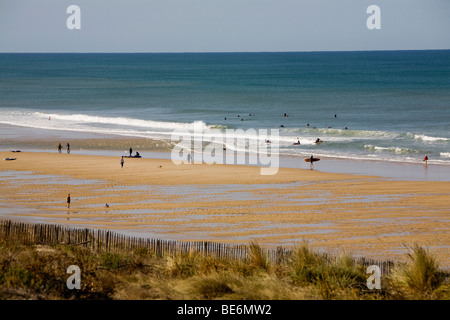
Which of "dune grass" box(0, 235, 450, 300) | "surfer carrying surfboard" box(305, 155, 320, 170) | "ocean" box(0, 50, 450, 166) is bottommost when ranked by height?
"dune grass" box(0, 235, 450, 300)

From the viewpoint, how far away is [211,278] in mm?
12422

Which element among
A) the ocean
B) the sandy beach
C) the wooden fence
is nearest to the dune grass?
the wooden fence

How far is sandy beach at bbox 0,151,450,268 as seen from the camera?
21.8m

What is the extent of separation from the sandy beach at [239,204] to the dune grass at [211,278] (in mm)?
3935

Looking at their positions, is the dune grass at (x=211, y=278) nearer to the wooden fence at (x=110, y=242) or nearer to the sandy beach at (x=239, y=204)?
the wooden fence at (x=110, y=242)

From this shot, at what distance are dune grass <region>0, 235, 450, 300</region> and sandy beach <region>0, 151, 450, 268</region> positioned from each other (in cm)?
393

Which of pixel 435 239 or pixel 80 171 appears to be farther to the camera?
pixel 80 171

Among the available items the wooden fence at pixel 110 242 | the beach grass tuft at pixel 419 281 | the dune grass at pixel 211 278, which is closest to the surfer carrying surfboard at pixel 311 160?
the wooden fence at pixel 110 242

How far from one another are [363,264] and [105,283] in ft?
19.3

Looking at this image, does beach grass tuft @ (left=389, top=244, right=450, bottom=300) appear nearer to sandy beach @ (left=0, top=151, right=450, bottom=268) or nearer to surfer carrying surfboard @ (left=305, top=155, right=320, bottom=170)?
sandy beach @ (left=0, top=151, right=450, bottom=268)

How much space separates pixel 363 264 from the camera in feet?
48.2
